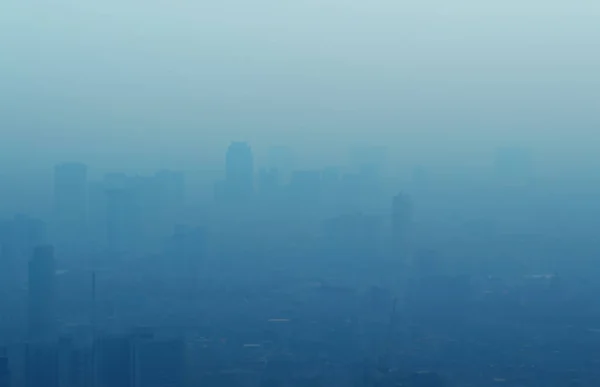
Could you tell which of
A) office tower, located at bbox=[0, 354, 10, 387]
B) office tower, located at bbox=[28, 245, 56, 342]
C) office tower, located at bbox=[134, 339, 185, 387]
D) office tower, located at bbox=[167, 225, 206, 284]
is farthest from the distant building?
office tower, located at bbox=[0, 354, 10, 387]

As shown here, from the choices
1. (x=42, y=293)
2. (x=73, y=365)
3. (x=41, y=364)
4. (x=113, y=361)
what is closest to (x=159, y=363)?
(x=113, y=361)

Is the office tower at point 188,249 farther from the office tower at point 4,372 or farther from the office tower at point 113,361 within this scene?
the office tower at point 4,372

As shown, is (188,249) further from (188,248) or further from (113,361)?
(113,361)

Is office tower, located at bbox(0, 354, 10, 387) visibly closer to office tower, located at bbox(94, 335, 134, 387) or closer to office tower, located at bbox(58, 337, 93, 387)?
office tower, located at bbox(58, 337, 93, 387)

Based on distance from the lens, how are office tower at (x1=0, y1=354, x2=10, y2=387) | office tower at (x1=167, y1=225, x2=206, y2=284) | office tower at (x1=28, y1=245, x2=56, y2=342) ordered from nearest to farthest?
1. office tower at (x1=0, y1=354, x2=10, y2=387)
2. office tower at (x1=28, y1=245, x2=56, y2=342)
3. office tower at (x1=167, y1=225, x2=206, y2=284)

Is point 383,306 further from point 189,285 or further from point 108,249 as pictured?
point 108,249

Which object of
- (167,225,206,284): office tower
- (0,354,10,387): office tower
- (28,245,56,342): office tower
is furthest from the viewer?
(167,225,206,284): office tower

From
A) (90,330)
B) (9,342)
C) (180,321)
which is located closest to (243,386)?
(180,321)
